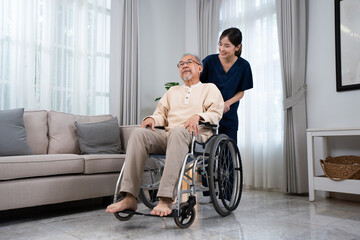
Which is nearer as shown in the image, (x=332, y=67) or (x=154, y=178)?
(x=154, y=178)

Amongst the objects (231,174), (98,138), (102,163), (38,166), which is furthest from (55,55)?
(231,174)

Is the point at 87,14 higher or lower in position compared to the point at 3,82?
higher

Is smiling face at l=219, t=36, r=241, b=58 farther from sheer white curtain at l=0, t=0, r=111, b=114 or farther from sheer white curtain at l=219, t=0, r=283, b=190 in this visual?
sheer white curtain at l=0, t=0, r=111, b=114

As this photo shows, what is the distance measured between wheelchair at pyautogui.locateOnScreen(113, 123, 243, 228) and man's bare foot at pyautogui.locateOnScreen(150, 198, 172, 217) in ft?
0.10

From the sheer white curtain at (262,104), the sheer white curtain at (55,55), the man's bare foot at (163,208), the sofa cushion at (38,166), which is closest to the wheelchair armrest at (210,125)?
the man's bare foot at (163,208)

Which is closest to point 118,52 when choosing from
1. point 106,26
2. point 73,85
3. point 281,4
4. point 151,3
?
point 106,26

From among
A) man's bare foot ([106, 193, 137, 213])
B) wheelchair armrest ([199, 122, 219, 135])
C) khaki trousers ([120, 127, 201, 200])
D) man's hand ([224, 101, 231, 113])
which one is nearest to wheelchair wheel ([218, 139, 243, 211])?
wheelchair armrest ([199, 122, 219, 135])

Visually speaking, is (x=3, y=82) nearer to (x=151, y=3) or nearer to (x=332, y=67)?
(x=151, y=3)

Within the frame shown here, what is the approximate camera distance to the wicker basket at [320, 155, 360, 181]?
2.42 metres

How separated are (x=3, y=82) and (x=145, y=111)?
1.68 meters

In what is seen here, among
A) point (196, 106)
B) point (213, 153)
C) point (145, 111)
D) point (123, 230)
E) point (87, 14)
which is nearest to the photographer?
point (123, 230)

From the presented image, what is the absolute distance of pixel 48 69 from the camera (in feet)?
10.1

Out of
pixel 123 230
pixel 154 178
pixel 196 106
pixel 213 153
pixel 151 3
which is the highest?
pixel 151 3

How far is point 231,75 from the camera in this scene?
2.52m
